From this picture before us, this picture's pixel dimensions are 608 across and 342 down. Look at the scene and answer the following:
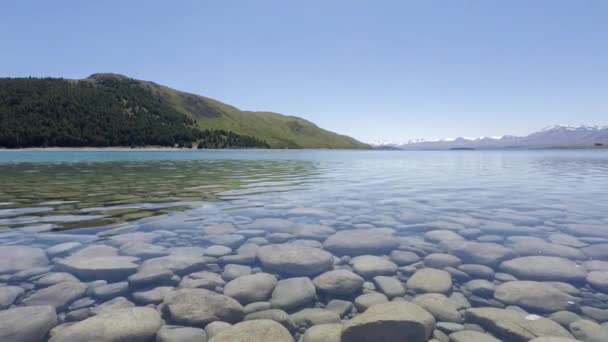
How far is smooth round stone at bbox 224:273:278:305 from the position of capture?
5.68m

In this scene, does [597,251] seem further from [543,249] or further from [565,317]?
[565,317]

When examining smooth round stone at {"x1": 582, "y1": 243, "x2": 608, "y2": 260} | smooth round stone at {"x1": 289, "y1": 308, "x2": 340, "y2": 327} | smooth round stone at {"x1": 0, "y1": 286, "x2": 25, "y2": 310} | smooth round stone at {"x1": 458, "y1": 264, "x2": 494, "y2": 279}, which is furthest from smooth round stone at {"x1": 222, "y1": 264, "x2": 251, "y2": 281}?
smooth round stone at {"x1": 582, "y1": 243, "x2": 608, "y2": 260}

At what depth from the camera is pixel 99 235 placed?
923 centimetres

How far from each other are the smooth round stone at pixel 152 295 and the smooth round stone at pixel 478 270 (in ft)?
18.9

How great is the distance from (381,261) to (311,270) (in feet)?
5.26

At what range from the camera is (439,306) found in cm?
524

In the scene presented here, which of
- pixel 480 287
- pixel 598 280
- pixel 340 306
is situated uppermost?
pixel 598 280

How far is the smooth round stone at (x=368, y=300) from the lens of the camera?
5.40 metres

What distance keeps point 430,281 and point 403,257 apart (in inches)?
54.1

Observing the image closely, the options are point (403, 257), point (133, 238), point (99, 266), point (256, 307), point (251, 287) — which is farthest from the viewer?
point (133, 238)

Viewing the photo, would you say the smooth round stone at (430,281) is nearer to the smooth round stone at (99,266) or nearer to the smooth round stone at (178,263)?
the smooth round stone at (178,263)

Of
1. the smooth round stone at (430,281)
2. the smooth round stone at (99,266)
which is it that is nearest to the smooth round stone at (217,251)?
the smooth round stone at (99,266)

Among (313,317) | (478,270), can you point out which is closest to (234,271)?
(313,317)

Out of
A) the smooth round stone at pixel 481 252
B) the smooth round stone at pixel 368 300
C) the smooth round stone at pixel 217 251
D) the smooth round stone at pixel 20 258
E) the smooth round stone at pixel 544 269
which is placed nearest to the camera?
the smooth round stone at pixel 368 300
